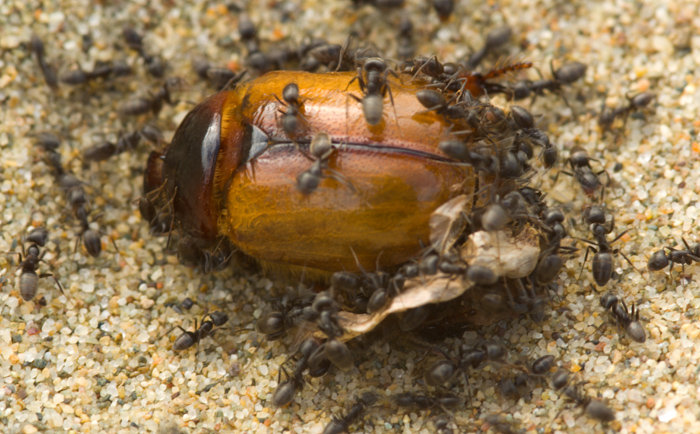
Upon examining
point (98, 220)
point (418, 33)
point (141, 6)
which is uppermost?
point (141, 6)

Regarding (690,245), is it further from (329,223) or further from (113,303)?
(113,303)

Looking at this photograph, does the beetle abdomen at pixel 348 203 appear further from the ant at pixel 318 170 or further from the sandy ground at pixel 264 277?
the sandy ground at pixel 264 277

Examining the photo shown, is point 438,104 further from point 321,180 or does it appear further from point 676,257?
point 676,257

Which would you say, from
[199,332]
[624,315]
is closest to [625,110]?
[624,315]

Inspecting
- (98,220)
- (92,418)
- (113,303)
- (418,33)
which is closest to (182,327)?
(113,303)

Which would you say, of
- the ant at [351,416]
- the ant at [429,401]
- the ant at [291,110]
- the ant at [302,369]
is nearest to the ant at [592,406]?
the ant at [429,401]

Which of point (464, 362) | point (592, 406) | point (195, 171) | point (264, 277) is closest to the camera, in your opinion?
point (592, 406)
